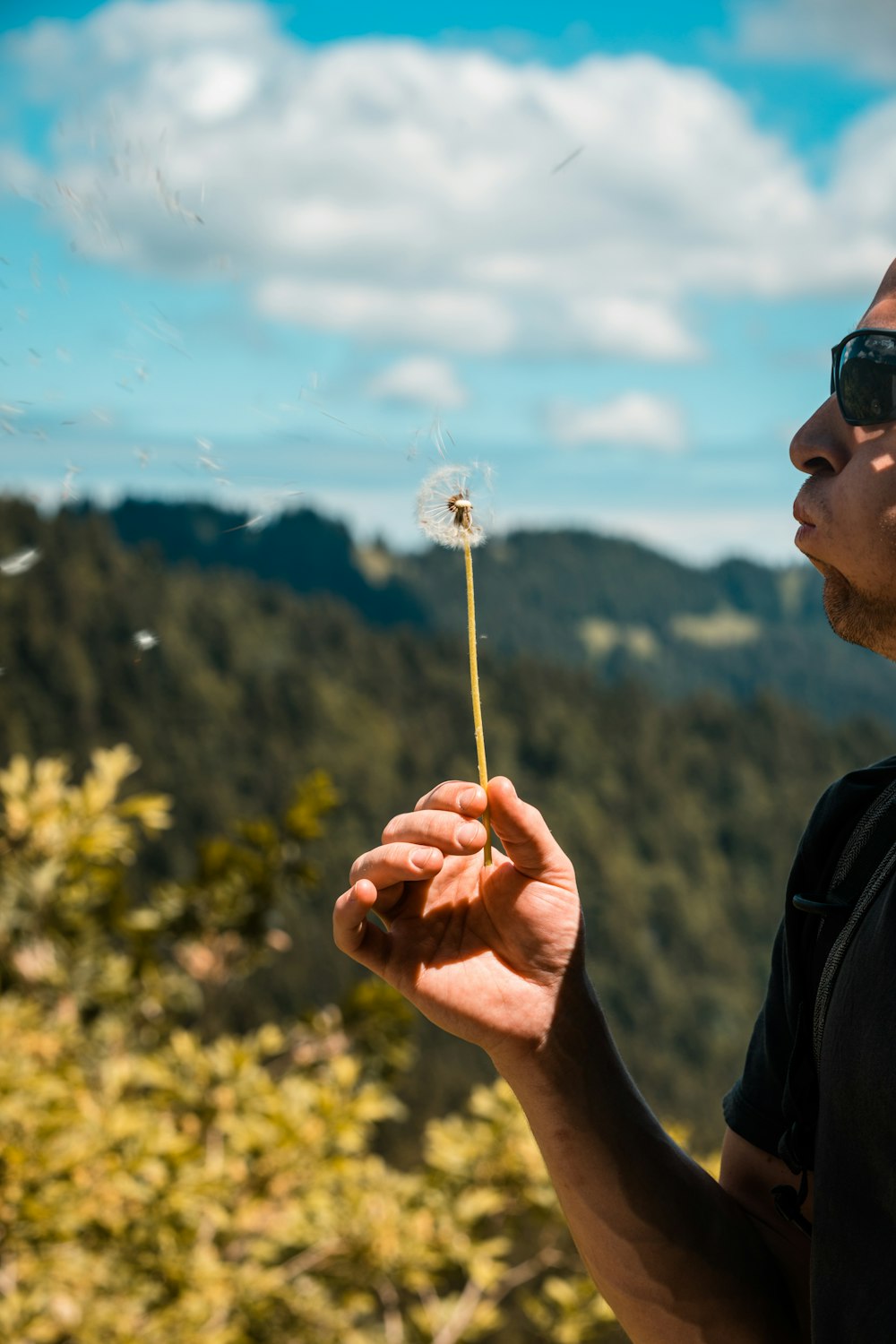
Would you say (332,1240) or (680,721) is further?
(680,721)

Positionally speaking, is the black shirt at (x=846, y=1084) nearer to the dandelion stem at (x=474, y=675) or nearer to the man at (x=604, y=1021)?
the man at (x=604, y=1021)

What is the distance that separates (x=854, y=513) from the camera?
1.26 m

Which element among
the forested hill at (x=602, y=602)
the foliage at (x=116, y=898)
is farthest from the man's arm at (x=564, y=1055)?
the forested hill at (x=602, y=602)

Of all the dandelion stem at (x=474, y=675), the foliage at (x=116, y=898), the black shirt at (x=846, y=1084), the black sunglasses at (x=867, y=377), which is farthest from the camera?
the foliage at (x=116, y=898)

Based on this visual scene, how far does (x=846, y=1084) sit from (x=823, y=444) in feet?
2.20

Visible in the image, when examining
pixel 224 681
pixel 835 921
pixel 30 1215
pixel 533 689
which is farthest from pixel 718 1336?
pixel 533 689

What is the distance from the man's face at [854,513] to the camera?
1246mm

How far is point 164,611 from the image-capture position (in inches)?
3255

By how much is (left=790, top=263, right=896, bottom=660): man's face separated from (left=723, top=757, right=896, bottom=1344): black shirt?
22cm

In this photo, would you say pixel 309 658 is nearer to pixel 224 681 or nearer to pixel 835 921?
pixel 224 681

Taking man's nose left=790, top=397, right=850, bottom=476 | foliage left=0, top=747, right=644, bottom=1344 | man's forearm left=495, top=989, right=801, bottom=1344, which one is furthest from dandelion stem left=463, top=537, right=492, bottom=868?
foliage left=0, top=747, right=644, bottom=1344

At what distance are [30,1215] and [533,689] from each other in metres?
86.4

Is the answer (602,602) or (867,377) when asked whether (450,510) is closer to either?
(867,377)

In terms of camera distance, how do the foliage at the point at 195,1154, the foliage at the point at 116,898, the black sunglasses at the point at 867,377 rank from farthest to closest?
1. the foliage at the point at 116,898
2. the foliage at the point at 195,1154
3. the black sunglasses at the point at 867,377
